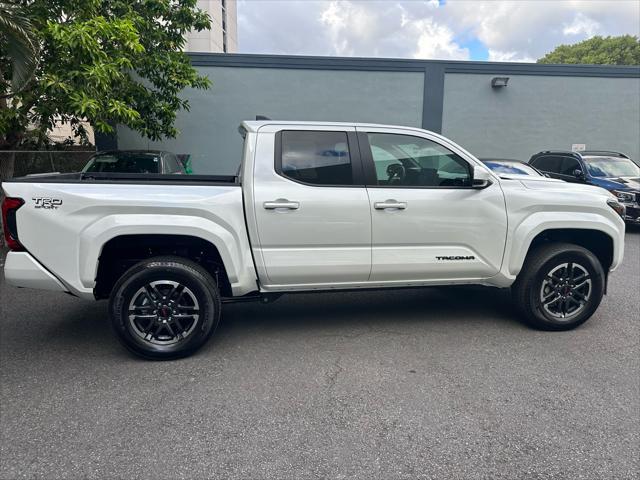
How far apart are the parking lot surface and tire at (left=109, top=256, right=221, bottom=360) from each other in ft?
0.60

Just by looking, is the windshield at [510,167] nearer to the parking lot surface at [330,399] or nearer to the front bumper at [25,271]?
the parking lot surface at [330,399]

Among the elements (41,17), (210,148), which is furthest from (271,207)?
(210,148)

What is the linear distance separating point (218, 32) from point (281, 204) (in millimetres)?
49188

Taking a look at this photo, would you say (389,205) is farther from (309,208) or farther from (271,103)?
(271,103)

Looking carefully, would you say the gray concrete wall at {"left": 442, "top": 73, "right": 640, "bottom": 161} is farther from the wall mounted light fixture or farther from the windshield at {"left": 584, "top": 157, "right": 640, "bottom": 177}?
the windshield at {"left": 584, "top": 157, "right": 640, "bottom": 177}

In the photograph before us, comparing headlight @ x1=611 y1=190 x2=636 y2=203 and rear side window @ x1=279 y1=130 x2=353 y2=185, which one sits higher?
rear side window @ x1=279 y1=130 x2=353 y2=185

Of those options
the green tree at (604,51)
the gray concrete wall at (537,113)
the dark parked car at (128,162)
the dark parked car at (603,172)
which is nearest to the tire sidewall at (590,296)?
the dark parked car at (603,172)

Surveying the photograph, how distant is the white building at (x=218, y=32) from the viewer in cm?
4112

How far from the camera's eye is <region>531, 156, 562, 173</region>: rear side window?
11.2m

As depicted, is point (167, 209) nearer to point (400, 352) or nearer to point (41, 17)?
point (400, 352)

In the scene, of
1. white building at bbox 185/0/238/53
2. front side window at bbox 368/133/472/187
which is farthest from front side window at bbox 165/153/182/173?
white building at bbox 185/0/238/53

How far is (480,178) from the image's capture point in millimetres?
4055

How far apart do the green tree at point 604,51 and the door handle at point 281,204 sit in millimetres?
44257

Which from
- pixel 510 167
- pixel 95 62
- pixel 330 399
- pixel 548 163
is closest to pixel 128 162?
pixel 95 62
